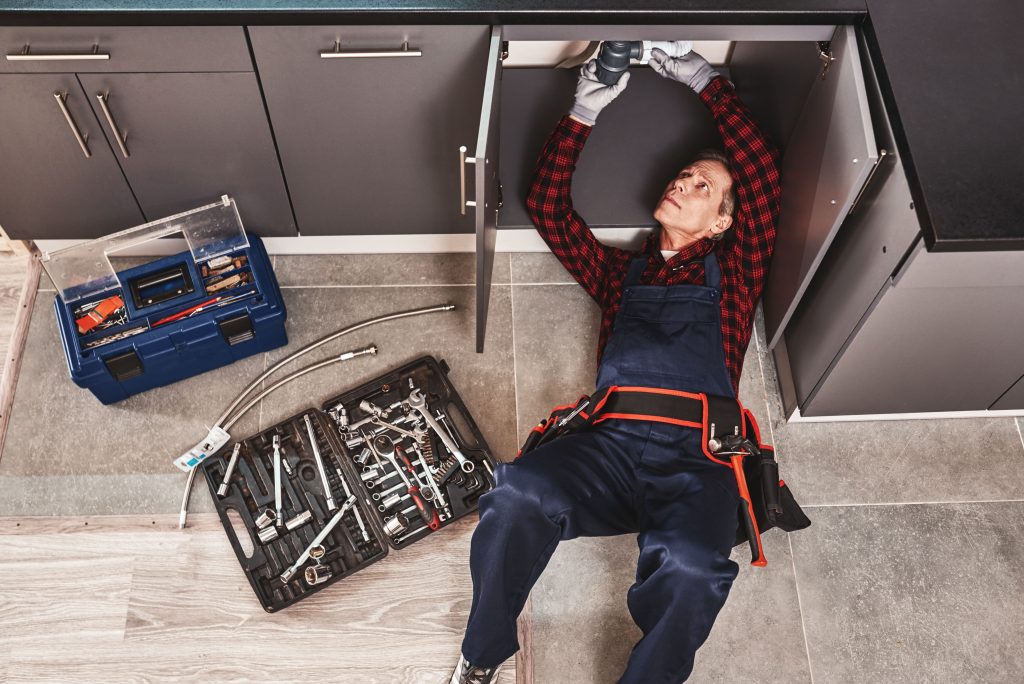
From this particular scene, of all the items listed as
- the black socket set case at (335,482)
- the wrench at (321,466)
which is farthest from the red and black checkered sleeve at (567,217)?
the wrench at (321,466)

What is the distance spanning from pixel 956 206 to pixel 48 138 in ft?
6.29

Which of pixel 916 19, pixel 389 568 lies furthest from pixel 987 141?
pixel 389 568

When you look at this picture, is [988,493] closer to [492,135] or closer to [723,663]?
[723,663]

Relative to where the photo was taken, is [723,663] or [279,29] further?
[723,663]

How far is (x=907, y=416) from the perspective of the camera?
2268 millimetres

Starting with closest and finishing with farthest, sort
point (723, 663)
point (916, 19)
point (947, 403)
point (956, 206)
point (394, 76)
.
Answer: point (956, 206)
point (916, 19)
point (394, 76)
point (723, 663)
point (947, 403)

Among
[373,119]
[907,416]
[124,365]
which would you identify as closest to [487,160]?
[373,119]

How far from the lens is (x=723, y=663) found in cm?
198

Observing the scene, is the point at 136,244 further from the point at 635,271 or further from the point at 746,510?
the point at 746,510

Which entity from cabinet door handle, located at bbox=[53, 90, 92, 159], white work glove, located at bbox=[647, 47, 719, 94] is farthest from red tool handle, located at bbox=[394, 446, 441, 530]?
white work glove, located at bbox=[647, 47, 719, 94]

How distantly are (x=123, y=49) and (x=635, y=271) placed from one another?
123 centimetres

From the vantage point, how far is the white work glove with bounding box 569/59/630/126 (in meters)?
1.97

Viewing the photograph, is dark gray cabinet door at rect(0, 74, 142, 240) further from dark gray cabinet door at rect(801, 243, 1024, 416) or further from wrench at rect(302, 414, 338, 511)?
dark gray cabinet door at rect(801, 243, 1024, 416)

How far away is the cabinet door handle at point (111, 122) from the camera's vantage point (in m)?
1.82
